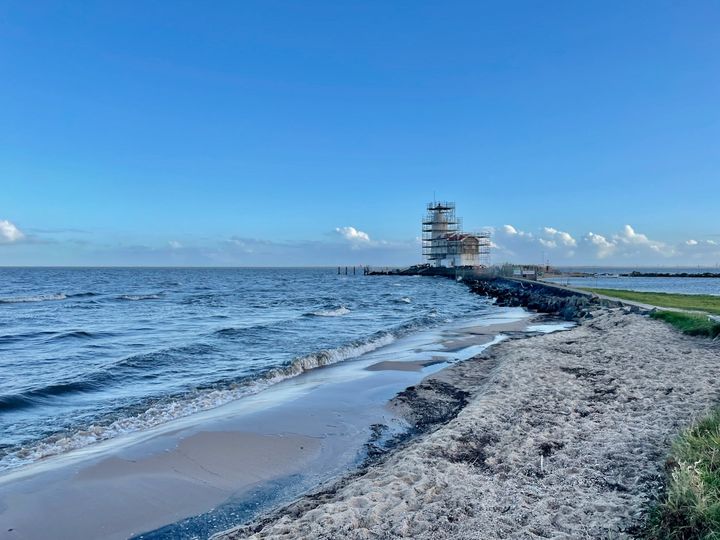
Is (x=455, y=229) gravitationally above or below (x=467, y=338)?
above

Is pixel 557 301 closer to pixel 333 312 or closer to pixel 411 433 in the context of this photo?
pixel 333 312

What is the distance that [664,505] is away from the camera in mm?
4465

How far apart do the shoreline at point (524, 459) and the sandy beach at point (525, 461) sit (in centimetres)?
2

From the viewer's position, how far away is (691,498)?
442 cm

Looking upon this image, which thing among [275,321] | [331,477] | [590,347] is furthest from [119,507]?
[275,321]

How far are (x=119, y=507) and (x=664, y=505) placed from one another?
20.3ft

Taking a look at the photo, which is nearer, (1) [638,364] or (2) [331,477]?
(2) [331,477]

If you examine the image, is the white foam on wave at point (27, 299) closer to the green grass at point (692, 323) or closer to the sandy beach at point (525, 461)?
the sandy beach at point (525, 461)

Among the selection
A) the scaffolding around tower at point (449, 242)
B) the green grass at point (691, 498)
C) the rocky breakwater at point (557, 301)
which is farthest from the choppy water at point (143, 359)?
the scaffolding around tower at point (449, 242)

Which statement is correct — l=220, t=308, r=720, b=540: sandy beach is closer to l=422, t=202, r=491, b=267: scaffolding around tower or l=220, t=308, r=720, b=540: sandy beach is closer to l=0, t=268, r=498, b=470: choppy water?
l=0, t=268, r=498, b=470: choppy water

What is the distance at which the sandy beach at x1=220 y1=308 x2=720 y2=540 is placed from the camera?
488cm

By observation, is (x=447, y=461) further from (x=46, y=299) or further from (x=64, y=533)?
(x=46, y=299)

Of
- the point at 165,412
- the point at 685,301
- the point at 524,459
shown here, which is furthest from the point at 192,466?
the point at 685,301

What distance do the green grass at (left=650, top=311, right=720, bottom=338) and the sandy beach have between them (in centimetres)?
358
